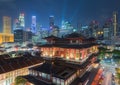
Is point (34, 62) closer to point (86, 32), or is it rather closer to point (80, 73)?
point (80, 73)

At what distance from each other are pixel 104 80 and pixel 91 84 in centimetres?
742

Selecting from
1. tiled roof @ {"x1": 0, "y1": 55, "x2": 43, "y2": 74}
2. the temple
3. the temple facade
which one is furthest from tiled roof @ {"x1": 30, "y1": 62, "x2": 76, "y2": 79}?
tiled roof @ {"x1": 0, "y1": 55, "x2": 43, "y2": 74}

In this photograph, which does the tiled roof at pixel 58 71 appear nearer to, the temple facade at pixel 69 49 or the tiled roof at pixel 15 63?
the temple facade at pixel 69 49

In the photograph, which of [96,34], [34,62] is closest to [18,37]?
[96,34]

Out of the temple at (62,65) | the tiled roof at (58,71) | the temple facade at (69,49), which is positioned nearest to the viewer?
the tiled roof at (58,71)

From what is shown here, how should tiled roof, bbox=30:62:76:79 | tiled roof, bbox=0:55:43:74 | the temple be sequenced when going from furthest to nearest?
tiled roof, bbox=0:55:43:74
the temple
tiled roof, bbox=30:62:76:79

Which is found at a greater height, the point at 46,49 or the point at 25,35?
the point at 25,35

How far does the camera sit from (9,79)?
25.6 meters

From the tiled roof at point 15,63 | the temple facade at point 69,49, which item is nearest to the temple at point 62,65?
the temple facade at point 69,49

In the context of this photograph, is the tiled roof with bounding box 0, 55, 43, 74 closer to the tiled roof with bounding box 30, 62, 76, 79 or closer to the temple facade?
the temple facade

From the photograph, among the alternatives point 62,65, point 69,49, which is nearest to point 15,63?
point 62,65

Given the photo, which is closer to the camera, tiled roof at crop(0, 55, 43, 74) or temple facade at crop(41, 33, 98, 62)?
tiled roof at crop(0, 55, 43, 74)

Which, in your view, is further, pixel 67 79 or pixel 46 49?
pixel 46 49

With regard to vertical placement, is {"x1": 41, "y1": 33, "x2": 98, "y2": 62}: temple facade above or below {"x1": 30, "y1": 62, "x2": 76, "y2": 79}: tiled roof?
above
